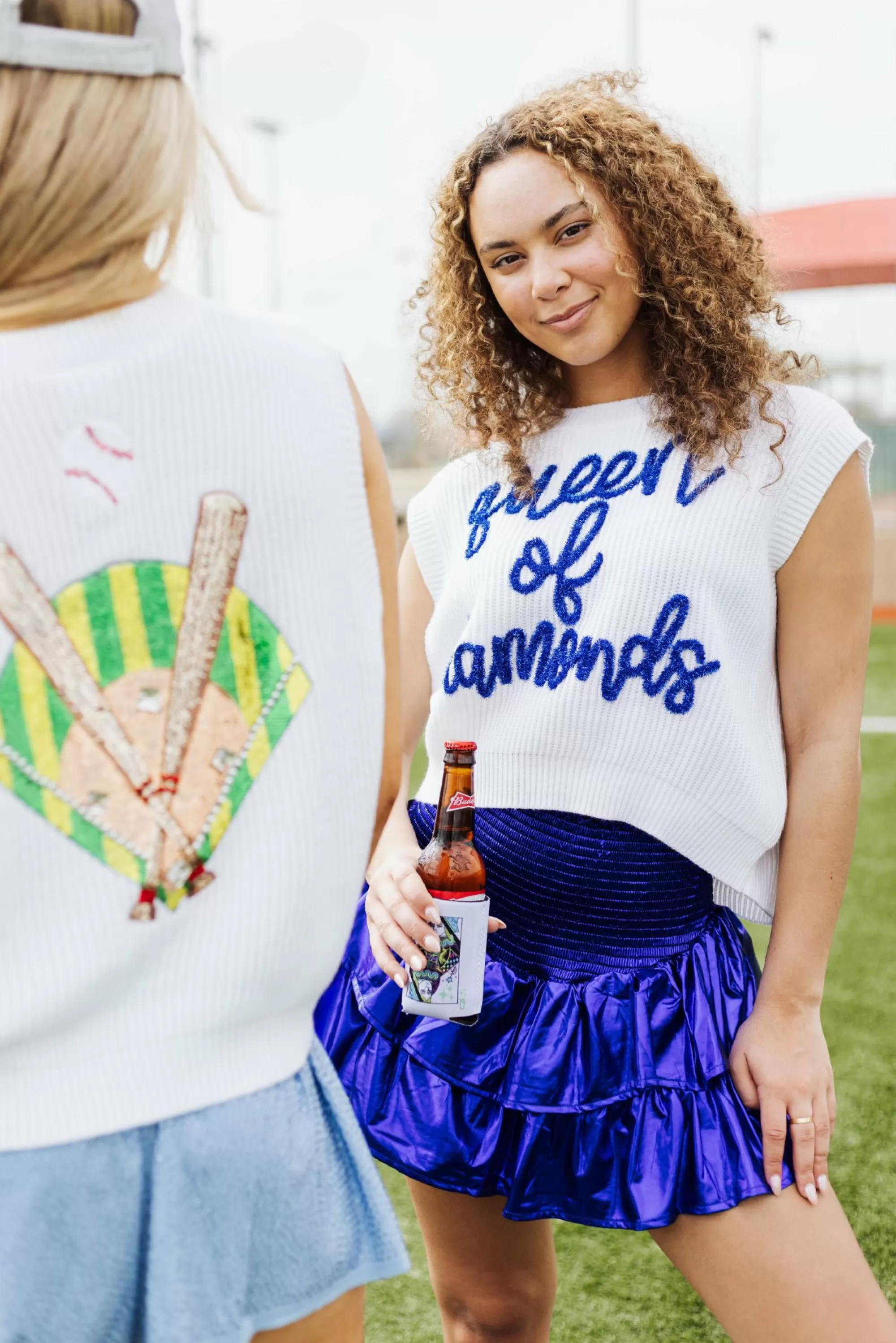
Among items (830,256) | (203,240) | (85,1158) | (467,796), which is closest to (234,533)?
(203,240)

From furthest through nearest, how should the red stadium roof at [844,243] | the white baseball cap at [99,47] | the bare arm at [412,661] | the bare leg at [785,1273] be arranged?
the red stadium roof at [844,243] → the bare arm at [412,661] → the bare leg at [785,1273] → the white baseball cap at [99,47]

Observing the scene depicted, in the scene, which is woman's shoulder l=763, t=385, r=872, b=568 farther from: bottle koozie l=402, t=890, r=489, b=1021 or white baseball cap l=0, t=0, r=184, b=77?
white baseball cap l=0, t=0, r=184, b=77

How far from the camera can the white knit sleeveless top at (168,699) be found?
85 cm

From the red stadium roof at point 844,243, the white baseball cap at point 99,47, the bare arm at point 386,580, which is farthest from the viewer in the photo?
the red stadium roof at point 844,243

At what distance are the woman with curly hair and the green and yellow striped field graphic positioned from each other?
569 millimetres

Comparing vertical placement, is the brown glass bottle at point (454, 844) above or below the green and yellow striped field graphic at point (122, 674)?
below

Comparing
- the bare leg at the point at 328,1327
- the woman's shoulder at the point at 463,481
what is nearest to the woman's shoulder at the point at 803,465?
the woman's shoulder at the point at 463,481

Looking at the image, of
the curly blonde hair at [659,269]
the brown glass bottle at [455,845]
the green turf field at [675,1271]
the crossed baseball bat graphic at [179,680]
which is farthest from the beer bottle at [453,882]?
the green turf field at [675,1271]

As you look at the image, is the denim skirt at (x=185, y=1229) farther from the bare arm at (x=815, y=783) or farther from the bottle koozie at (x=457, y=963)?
the bare arm at (x=815, y=783)

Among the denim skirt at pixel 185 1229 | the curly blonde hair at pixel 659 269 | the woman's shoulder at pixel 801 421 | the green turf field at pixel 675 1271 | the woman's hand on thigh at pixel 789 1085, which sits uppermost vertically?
the curly blonde hair at pixel 659 269

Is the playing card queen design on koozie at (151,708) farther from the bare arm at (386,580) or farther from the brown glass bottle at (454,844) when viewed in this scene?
the brown glass bottle at (454,844)

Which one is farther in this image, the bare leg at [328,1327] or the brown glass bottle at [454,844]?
the brown glass bottle at [454,844]

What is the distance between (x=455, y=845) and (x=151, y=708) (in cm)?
75

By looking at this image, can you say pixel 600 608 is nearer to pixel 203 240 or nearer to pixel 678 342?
pixel 678 342
